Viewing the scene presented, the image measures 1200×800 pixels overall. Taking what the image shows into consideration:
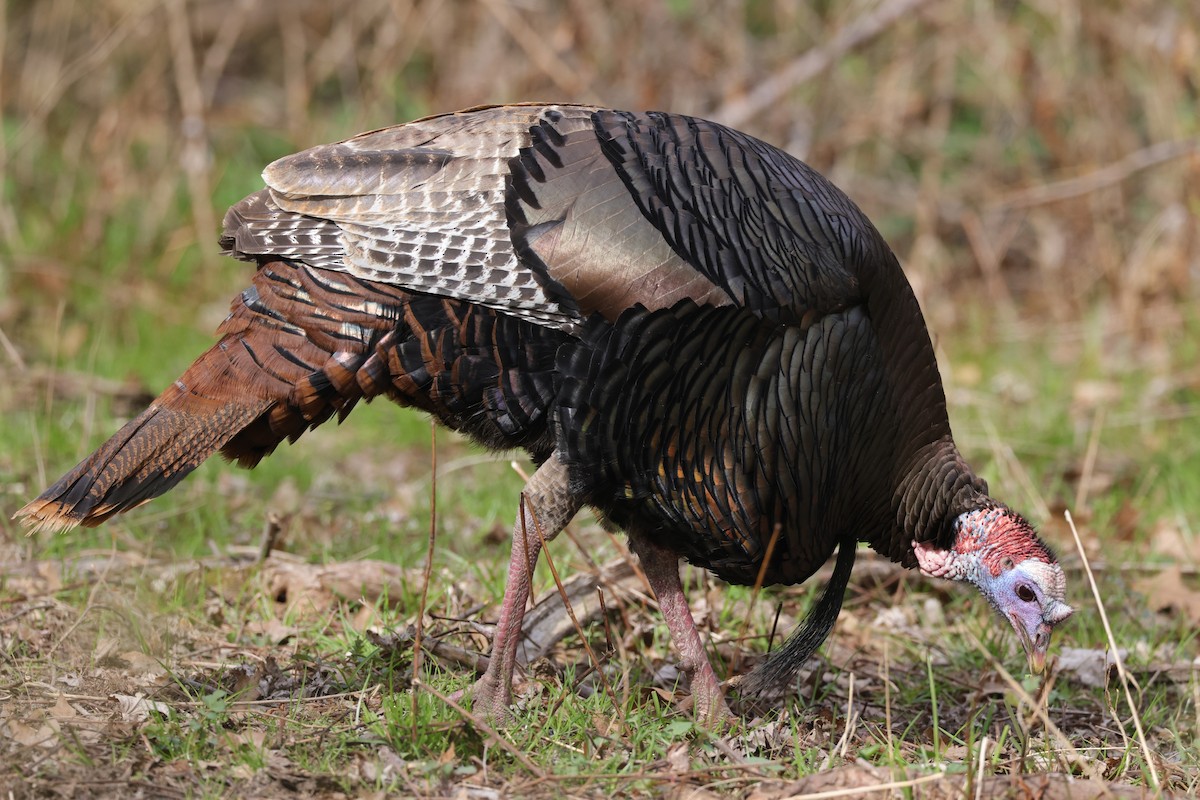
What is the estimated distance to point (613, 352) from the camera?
3111 mm

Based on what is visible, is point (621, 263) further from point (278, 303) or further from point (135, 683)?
point (135, 683)

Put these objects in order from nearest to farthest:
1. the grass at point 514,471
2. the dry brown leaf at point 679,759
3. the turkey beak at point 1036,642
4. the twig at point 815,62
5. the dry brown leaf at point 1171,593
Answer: the dry brown leaf at point 679,759, the grass at point 514,471, the turkey beak at point 1036,642, the dry brown leaf at point 1171,593, the twig at point 815,62

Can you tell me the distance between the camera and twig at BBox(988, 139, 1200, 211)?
686 cm

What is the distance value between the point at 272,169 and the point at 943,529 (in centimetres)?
192

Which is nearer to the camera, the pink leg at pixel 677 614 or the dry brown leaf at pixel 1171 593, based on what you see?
the pink leg at pixel 677 614

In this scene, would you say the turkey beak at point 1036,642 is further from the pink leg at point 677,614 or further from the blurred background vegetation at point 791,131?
the blurred background vegetation at point 791,131

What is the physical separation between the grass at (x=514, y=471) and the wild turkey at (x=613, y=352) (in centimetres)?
36

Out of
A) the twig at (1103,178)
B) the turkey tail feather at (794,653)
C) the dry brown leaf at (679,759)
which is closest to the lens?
the dry brown leaf at (679,759)

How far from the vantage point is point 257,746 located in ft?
9.18

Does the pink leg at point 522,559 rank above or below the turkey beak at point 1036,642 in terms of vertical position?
above

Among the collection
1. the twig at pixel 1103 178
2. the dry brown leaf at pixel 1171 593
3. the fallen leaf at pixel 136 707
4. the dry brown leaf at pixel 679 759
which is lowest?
the dry brown leaf at pixel 1171 593

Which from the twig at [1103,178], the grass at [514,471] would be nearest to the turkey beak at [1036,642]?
the grass at [514,471]

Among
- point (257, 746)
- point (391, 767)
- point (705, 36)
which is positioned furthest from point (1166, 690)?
point (705, 36)

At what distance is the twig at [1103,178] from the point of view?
22.5 ft
